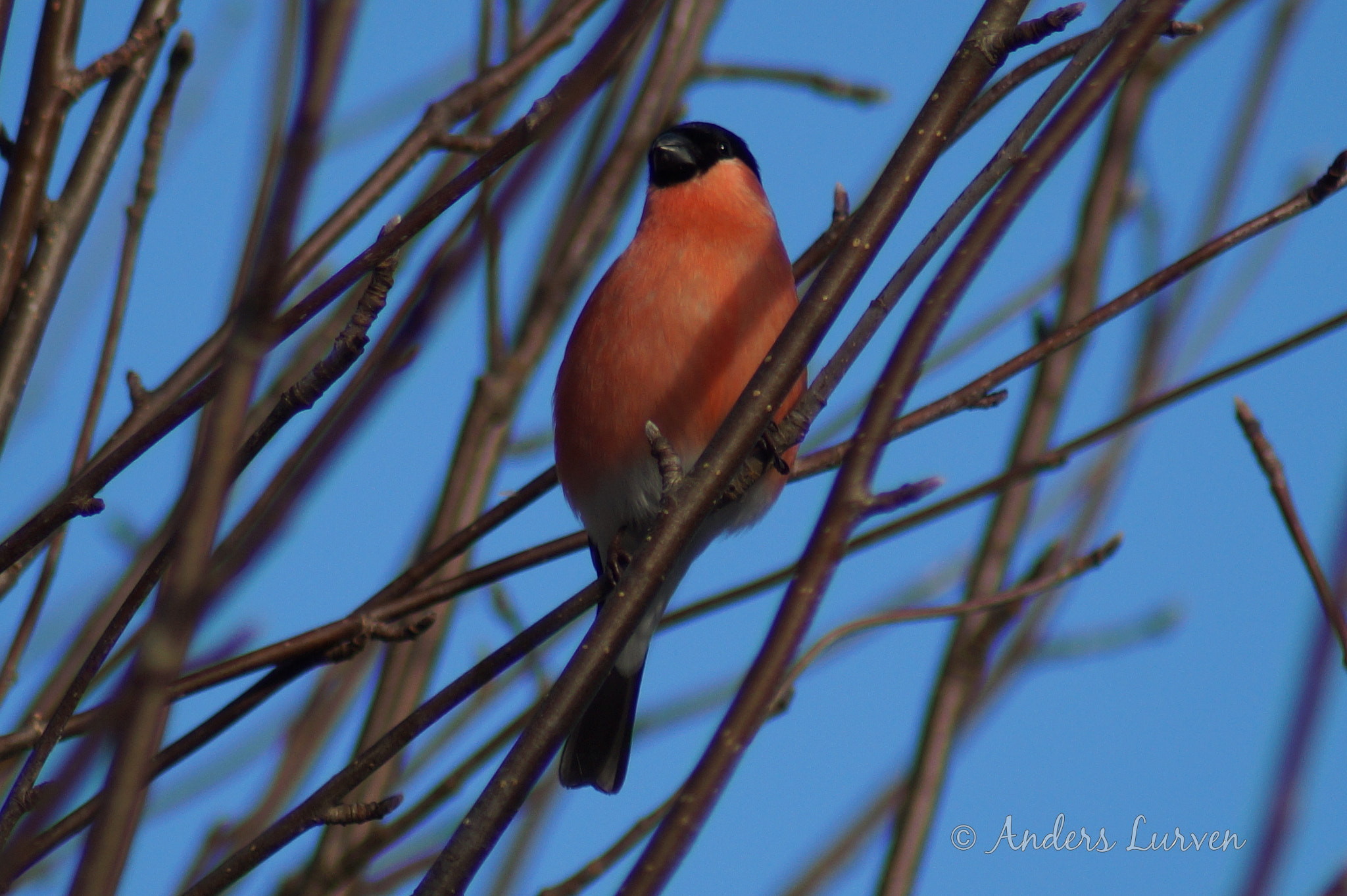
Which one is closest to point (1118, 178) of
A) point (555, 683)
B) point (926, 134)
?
point (926, 134)

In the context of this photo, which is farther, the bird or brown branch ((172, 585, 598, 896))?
the bird

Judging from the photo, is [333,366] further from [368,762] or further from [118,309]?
[118,309]

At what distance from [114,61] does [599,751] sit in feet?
5.66

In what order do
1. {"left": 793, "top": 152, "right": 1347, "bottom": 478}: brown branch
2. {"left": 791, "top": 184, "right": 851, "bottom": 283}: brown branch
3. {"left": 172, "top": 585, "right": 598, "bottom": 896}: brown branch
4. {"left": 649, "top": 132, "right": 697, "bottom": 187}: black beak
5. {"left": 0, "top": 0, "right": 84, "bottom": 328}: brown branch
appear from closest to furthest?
{"left": 172, "top": 585, "right": 598, "bottom": 896}: brown branch, {"left": 793, "top": 152, "right": 1347, "bottom": 478}: brown branch, {"left": 0, "top": 0, "right": 84, "bottom": 328}: brown branch, {"left": 791, "top": 184, "right": 851, "bottom": 283}: brown branch, {"left": 649, "top": 132, "right": 697, "bottom": 187}: black beak

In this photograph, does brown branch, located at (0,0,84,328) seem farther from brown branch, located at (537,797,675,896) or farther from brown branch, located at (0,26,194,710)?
brown branch, located at (537,797,675,896)

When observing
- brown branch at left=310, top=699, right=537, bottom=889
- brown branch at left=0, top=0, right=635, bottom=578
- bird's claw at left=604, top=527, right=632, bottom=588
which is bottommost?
brown branch at left=310, top=699, right=537, bottom=889

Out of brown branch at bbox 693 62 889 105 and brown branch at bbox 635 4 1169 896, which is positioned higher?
brown branch at bbox 693 62 889 105

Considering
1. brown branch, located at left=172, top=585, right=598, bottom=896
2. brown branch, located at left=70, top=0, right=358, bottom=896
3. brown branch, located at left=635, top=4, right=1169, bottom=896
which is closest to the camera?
brown branch, located at left=70, top=0, right=358, bottom=896

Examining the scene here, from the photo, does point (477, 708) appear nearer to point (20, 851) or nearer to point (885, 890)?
point (885, 890)

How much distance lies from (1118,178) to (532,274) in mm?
1226

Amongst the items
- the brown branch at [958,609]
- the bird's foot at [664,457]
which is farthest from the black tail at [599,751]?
the bird's foot at [664,457]

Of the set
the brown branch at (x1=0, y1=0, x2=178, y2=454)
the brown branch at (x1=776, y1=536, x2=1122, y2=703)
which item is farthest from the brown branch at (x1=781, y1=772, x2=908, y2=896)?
the brown branch at (x1=0, y1=0, x2=178, y2=454)

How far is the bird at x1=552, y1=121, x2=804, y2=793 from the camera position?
2.66m

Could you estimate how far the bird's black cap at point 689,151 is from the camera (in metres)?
3.22
